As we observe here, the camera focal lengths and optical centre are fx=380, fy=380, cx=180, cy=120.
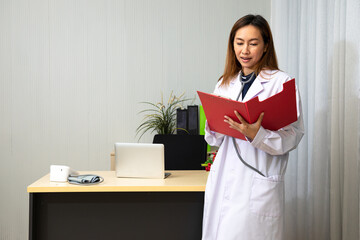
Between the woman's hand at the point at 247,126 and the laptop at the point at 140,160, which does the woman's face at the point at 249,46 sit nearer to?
the woman's hand at the point at 247,126

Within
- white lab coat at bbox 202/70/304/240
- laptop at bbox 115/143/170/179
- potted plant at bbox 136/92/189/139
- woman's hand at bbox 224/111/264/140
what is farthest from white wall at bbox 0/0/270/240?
woman's hand at bbox 224/111/264/140

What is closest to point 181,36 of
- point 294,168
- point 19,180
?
point 294,168

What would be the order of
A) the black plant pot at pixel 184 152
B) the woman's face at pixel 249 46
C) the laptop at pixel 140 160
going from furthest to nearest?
the black plant pot at pixel 184 152
the laptop at pixel 140 160
the woman's face at pixel 249 46

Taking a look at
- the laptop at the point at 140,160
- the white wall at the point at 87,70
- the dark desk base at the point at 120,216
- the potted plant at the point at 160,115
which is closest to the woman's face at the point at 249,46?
the laptop at the point at 140,160

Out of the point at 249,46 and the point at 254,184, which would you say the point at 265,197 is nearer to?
the point at 254,184

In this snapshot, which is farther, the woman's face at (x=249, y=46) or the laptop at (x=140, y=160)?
the laptop at (x=140, y=160)

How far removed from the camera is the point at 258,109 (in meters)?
1.58

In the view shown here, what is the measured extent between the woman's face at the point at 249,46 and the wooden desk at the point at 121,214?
0.75 meters

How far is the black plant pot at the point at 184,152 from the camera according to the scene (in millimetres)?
3203

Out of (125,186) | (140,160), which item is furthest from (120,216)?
(140,160)

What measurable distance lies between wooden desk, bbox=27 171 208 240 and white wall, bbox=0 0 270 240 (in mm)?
1780

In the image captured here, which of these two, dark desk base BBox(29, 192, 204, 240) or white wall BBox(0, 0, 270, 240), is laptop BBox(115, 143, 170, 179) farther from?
white wall BBox(0, 0, 270, 240)

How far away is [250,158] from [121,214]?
0.87m

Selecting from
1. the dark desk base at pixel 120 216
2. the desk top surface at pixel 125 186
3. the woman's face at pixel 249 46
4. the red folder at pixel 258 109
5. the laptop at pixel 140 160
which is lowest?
the dark desk base at pixel 120 216
